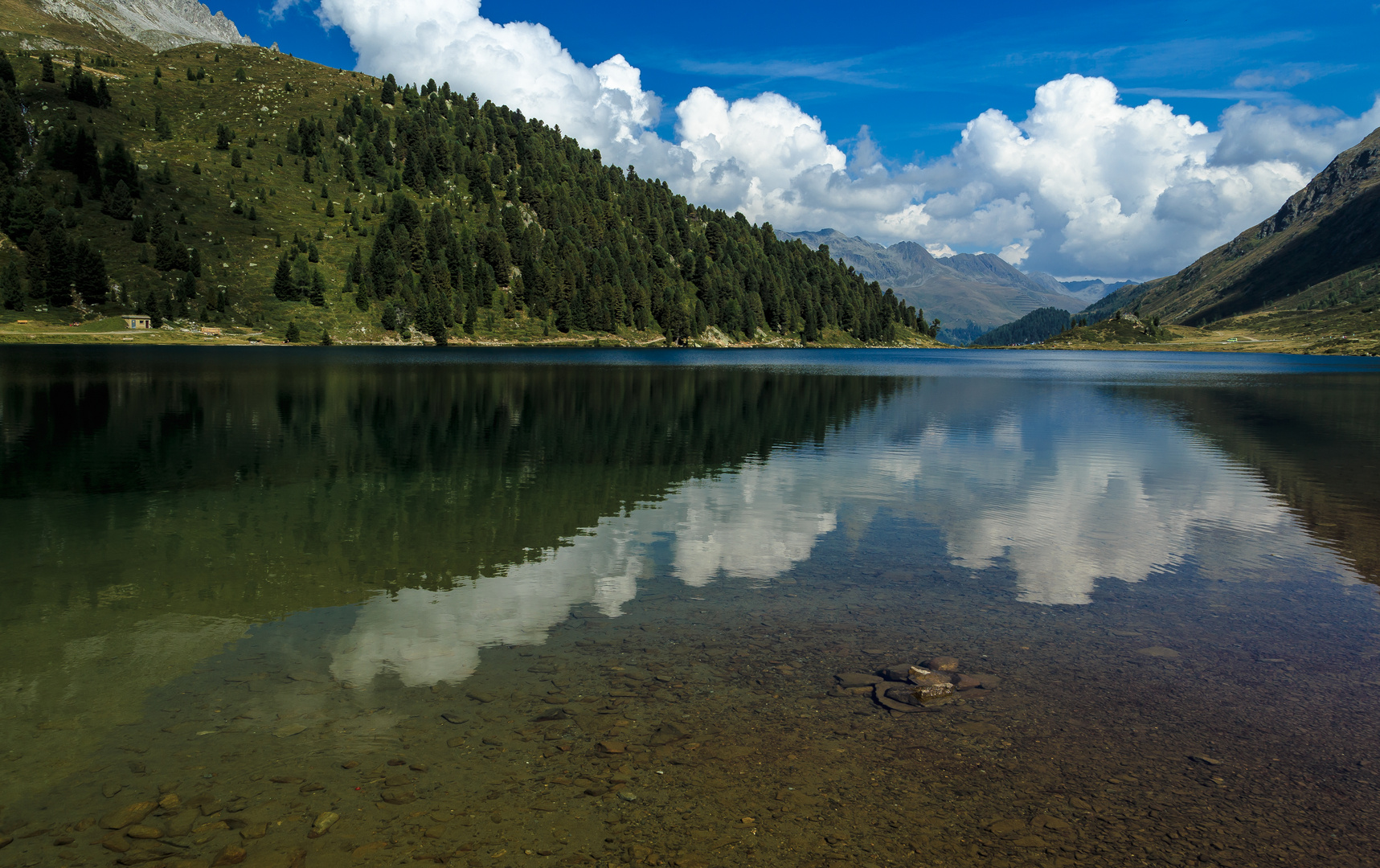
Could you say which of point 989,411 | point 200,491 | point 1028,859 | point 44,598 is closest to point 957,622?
point 1028,859

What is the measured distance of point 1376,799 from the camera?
1054cm

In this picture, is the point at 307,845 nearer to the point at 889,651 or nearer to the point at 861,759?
the point at 861,759

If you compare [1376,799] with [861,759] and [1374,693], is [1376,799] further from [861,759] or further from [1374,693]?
[861,759]

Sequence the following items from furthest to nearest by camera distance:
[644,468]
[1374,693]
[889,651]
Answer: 1. [644,468]
2. [889,651]
3. [1374,693]

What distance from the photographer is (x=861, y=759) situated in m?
11.3

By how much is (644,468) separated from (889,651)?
2372 centimetres

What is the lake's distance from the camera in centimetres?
966

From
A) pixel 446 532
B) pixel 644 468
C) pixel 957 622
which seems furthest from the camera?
pixel 644 468

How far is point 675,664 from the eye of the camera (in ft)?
48.0

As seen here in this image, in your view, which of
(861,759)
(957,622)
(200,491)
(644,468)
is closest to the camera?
(861,759)

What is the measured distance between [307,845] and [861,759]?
7.62 meters

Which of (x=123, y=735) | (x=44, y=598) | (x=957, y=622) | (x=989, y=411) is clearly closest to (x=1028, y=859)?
(x=957, y=622)

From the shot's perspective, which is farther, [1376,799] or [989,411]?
[989,411]

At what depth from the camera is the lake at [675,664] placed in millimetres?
9656
